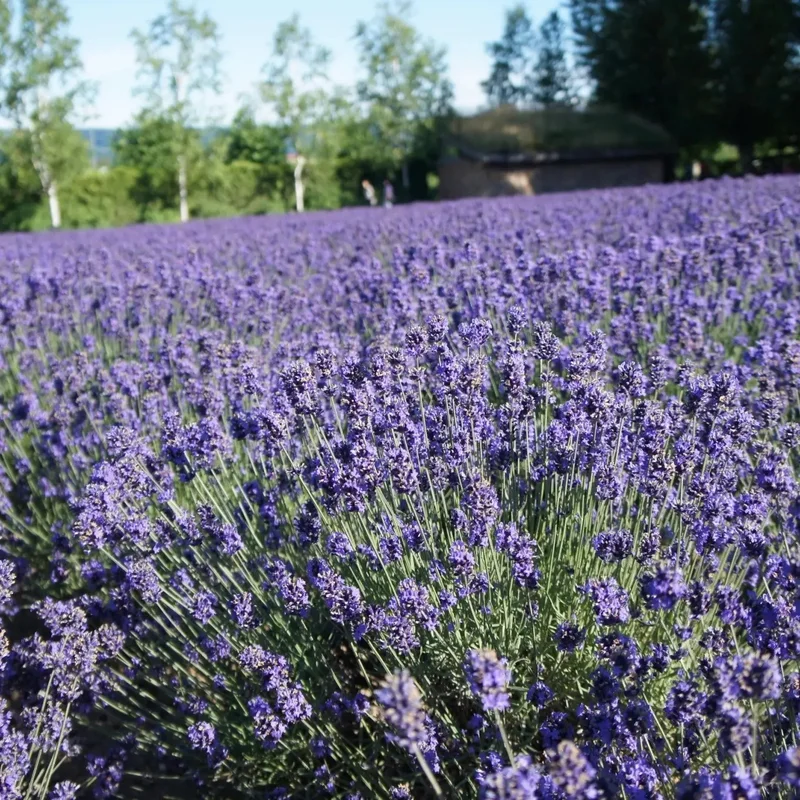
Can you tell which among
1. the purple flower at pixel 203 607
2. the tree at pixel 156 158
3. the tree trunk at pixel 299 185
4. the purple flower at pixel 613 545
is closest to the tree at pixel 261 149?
the tree trunk at pixel 299 185

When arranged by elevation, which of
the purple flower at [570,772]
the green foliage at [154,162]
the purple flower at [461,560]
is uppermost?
the green foliage at [154,162]

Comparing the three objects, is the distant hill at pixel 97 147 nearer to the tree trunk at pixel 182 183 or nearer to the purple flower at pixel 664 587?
the tree trunk at pixel 182 183

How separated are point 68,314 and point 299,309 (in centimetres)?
158

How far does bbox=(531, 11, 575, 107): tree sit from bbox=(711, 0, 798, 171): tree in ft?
70.9

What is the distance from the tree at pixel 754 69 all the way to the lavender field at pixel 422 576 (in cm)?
2619

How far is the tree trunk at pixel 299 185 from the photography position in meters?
30.6

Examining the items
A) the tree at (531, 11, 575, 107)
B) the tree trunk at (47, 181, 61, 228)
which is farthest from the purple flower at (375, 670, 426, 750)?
the tree at (531, 11, 575, 107)

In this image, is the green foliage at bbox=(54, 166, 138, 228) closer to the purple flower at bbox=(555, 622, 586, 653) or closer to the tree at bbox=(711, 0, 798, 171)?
the tree at bbox=(711, 0, 798, 171)

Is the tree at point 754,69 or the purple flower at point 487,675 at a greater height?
the tree at point 754,69

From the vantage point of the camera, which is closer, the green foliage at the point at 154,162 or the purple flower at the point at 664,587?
the purple flower at the point at 664,587

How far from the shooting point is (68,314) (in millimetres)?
5504

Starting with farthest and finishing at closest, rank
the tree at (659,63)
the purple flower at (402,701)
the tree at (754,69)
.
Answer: the tree at (659,63) < the tree at (754,69) < the purple flower at (402,701)

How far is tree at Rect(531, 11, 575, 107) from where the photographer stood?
4922cm

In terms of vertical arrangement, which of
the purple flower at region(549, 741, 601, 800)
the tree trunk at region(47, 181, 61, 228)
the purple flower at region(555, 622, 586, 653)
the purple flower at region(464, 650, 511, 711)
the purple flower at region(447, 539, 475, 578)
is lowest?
the purple flower at region(555, 622, 586, 653)
